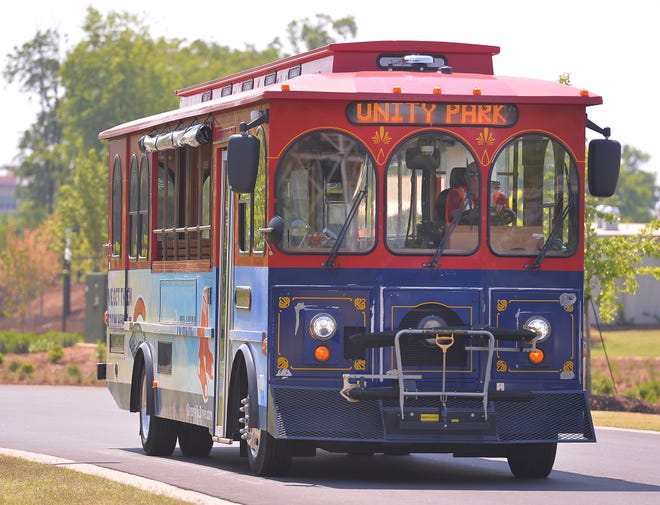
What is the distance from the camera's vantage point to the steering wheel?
45.5 feet

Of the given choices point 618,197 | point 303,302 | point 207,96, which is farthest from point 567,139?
point 618,197

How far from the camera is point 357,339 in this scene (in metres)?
13.3

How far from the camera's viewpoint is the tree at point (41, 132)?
92688 mm

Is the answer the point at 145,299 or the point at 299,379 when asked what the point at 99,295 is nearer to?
the point at 145,299

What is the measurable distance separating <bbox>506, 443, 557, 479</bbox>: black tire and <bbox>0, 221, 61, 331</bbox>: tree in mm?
46741

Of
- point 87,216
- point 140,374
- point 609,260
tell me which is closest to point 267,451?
point 140,374

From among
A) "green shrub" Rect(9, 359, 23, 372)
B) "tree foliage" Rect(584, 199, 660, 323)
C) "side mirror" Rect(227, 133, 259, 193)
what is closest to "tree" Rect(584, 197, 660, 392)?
"tree foliage" Rect(584, 199, 660, 323)

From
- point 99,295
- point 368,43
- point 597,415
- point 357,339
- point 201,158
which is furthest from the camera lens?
point 99,295

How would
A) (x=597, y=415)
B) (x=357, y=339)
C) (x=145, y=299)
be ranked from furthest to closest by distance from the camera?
(x=597, y=415)
(x=145, y=299)
(x=357, y=339)

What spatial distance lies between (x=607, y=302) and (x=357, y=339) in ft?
55.4

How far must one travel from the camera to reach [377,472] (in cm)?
1523

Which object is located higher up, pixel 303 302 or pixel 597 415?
pixel 303 302

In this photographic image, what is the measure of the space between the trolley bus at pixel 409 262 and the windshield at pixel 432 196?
1 centimetres

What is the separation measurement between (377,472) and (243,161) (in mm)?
3517
